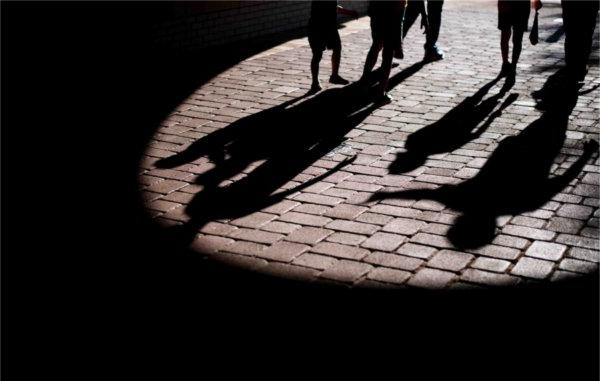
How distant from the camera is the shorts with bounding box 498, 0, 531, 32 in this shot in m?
7.28

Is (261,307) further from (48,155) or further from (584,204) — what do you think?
(48,155)

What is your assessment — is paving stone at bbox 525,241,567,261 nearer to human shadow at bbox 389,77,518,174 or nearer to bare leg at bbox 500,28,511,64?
human shadow at bbox 389,77,518,174

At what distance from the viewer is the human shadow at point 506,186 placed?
13.9 feet

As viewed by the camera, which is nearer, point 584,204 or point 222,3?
point 584,204

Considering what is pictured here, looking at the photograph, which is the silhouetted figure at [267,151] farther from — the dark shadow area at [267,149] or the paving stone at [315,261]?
the paving stone at [315,261]

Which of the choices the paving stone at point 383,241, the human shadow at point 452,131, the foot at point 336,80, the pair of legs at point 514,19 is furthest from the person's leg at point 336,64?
the paving stone at point 383,241

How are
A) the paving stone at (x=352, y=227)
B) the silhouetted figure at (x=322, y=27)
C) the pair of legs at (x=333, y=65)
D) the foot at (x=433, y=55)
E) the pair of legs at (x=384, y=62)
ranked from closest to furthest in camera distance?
the paving stone at (x=352, y=227) → the pair of legs at (x=384, y=62) → the silhouetted figure at (x=322, y=27) → the pair of legs at (x=333, y=65) → the foot at (x=433, y=55)

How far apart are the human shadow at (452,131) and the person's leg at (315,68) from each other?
164cm

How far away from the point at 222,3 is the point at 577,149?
603cm

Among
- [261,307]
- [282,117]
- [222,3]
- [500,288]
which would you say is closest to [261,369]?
[261,307]

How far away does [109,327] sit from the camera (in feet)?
10.5

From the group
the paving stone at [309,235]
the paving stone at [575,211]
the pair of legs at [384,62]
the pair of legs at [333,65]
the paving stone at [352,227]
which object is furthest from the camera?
the pair of legs at [333,65]

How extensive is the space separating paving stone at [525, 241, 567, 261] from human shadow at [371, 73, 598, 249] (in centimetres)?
26

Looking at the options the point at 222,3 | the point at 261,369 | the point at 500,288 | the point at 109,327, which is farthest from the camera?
the point at 222,3
